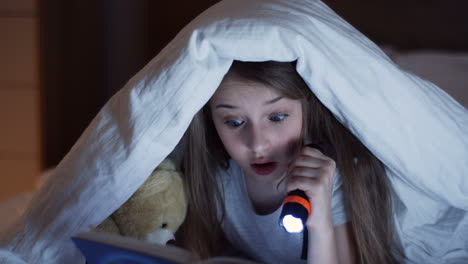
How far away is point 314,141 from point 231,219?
27 centimetres

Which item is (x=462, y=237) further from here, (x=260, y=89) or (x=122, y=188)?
(x=122, y=188)

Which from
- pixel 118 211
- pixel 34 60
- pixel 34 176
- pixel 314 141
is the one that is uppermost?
pixel 34 60

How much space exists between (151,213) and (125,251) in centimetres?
37

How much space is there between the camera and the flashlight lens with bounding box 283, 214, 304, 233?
70 centimetres

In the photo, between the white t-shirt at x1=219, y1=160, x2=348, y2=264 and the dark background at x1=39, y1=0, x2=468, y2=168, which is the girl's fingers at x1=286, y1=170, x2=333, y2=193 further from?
the dark background at x1=39, y1=0, x2=468, y2=168

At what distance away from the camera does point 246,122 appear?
866 millimetres

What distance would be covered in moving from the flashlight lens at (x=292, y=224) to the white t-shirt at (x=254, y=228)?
271 millimetres

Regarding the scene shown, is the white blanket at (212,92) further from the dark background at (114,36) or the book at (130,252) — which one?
the dark background at (114,36)

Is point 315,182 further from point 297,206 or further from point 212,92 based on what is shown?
point 212,92

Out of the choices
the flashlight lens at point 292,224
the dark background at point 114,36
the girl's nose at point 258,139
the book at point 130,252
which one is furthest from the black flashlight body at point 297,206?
the dark background at point 114,36

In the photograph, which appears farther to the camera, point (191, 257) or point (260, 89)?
point (260, 89)

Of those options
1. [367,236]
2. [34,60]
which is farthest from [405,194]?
[34,60]

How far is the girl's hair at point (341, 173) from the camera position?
2.82 ft

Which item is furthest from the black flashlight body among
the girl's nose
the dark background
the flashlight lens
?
the dark background
